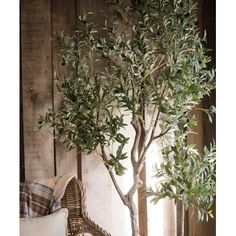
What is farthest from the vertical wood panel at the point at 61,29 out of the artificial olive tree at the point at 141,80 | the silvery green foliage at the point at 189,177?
the silvery green foliage at the point at 189,177

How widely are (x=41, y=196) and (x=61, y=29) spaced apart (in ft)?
3.08

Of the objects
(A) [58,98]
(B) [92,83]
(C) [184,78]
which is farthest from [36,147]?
(C) [184,78]

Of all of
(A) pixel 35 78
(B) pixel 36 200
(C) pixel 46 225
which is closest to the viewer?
(C) pixel 46 225

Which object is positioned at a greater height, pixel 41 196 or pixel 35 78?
pixel 35 78

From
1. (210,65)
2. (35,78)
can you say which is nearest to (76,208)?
(35,78)

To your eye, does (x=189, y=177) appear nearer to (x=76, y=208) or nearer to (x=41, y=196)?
(x=76, y=208)

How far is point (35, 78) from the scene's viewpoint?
240cm

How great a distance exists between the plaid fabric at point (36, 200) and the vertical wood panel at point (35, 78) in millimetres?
227

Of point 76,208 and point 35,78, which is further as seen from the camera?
point 35,78

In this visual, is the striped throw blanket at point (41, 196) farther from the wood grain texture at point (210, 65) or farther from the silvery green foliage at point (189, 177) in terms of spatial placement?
the wood grain texture at point (210, 65)

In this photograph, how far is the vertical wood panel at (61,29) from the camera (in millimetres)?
2420
